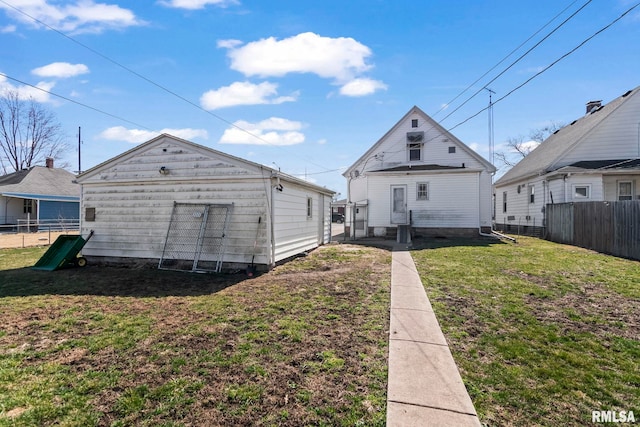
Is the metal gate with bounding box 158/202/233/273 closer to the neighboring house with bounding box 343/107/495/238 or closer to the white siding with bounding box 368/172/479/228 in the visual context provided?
the neighboring house with bounding box 343/107/495/238

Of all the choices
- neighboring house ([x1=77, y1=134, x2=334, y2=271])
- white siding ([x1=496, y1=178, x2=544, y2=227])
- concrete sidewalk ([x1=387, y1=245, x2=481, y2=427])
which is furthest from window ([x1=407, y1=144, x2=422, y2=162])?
concrete sidewalk ([x1=387, y1=245, x2=481, y2=427])

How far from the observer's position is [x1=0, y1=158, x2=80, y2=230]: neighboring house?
24.9 m

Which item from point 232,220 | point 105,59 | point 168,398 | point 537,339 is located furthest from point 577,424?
point 105,59

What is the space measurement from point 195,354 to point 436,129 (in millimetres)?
19144

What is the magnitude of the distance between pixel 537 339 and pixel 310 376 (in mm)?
3003

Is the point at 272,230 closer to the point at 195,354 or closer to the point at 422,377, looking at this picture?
the point at 195,354

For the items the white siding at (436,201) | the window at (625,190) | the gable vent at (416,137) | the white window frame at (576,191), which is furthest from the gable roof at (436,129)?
the window at (625,190)

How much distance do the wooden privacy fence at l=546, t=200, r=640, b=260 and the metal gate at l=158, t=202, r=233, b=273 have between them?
12751 millimetres

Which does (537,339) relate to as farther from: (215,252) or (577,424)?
(215,252)

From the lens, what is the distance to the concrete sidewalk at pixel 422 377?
269 centimetres

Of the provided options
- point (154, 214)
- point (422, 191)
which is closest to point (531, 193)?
point (422, 191)

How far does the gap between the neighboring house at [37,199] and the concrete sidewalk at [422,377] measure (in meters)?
28.0

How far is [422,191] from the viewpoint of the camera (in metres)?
18.6

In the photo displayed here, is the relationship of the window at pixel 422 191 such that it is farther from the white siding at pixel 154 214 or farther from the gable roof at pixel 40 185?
the gable roof at pixel 40 185
